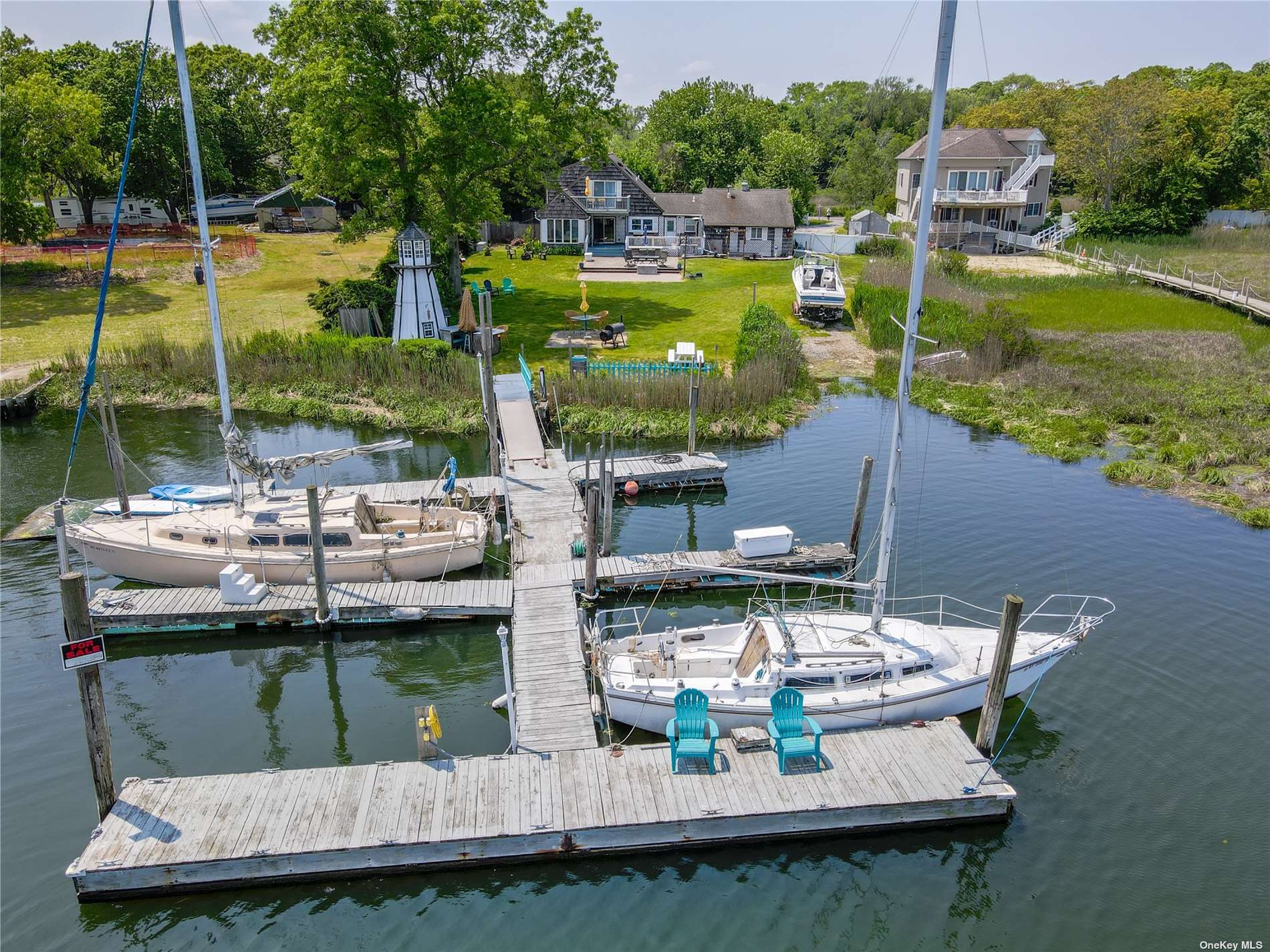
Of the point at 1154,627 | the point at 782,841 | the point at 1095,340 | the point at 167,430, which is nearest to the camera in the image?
the point at 782,841

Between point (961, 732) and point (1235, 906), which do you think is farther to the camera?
point (961, 732)

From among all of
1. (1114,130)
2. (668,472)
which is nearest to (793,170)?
(1114,130)

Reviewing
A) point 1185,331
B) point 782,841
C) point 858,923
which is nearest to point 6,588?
point 782,841

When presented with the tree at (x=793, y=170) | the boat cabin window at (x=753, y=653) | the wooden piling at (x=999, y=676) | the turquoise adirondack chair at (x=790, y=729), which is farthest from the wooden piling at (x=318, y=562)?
the tree at (x=793, y=170)

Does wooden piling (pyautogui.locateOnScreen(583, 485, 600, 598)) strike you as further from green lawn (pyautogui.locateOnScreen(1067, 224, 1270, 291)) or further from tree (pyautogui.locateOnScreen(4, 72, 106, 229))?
green lawn (pyautogui.locateOnScreen(1067, 224, 1270, 291))

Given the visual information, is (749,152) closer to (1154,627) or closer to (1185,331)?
(1185,331)

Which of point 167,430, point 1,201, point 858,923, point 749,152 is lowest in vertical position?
point 858,923

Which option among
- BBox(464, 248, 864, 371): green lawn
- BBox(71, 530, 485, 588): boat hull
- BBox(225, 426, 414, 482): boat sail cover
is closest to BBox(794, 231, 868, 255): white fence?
BBox(464, 248, 864, 371): green lawn

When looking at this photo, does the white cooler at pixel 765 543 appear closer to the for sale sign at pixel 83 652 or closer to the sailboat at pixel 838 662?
the sailboat at pixel 838 662
